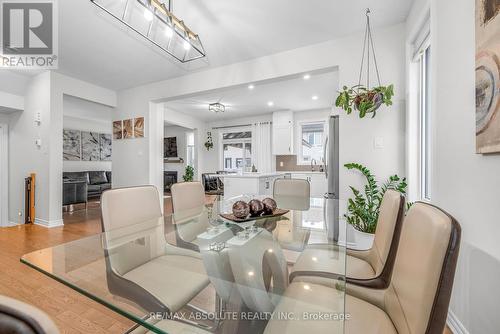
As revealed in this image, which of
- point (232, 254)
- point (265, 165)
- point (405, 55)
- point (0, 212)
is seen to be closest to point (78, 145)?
point (0, 212)

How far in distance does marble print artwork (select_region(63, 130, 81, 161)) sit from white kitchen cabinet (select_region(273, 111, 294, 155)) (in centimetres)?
599

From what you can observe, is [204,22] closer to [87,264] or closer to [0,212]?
[87,264]

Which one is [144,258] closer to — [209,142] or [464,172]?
[464,172]

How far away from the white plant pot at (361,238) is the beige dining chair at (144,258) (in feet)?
5.25

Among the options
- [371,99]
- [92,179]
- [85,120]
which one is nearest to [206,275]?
[371,99]

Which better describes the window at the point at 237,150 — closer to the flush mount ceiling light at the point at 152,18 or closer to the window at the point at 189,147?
the window at the point at 189,147

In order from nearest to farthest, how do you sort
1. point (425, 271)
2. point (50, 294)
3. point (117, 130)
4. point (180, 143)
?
point (425, 271)
point (50, 294)
point (117, 130)
point (180, 143)

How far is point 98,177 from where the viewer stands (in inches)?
265

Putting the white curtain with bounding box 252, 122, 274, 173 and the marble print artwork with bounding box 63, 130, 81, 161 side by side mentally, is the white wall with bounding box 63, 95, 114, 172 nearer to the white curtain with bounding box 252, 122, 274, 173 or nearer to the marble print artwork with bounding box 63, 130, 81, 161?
the marble print artwork with bounding box 63, 130, 81, 161

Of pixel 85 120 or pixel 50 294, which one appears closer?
pixel 50 294

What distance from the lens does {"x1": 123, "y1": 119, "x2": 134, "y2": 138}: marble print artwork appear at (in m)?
4.43

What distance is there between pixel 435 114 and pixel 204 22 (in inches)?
94.0

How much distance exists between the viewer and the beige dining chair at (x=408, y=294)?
54cm

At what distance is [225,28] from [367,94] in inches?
69.4
